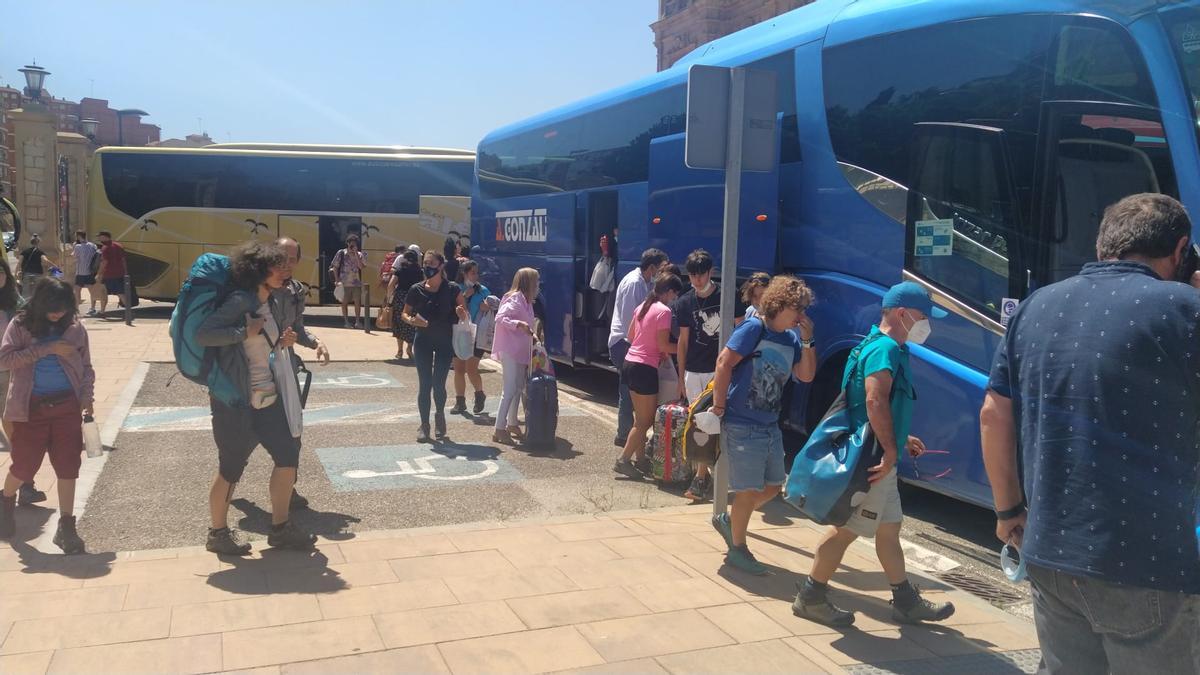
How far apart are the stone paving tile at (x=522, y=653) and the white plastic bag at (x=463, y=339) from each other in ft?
15.9

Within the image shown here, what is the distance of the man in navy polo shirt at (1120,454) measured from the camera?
241 centimetres

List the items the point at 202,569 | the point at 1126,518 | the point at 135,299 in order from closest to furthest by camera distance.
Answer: the point at 1126,518, the point at 202,569, the point at 135,299

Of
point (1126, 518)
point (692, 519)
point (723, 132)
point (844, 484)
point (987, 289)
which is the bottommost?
point (692, 519)

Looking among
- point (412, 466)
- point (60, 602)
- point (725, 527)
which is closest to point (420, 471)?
point (412, 466)

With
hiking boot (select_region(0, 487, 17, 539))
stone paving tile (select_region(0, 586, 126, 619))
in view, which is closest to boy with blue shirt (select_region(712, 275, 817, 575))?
stone paving tile (select_region(0, 586, 126, 619))

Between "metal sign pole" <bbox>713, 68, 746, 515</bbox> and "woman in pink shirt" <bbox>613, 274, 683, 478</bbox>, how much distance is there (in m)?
1.46

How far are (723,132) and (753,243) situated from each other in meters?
2.36

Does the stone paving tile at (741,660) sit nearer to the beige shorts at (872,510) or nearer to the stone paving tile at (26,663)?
the beige shorts at (872,510)

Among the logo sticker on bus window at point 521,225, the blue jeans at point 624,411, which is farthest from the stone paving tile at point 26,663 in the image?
the logo sticker on bus window at point 521,225

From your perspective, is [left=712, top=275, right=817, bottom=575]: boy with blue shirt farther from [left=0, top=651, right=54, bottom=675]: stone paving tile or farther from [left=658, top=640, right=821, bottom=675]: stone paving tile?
[left=0, top=651, right=54, bottom=675]: stone paving tile

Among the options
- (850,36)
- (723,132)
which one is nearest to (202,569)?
(723,132)

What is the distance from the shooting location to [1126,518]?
243 cm

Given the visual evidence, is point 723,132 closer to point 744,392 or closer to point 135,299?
point 744,392

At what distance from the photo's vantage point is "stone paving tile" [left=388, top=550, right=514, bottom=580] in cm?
507
